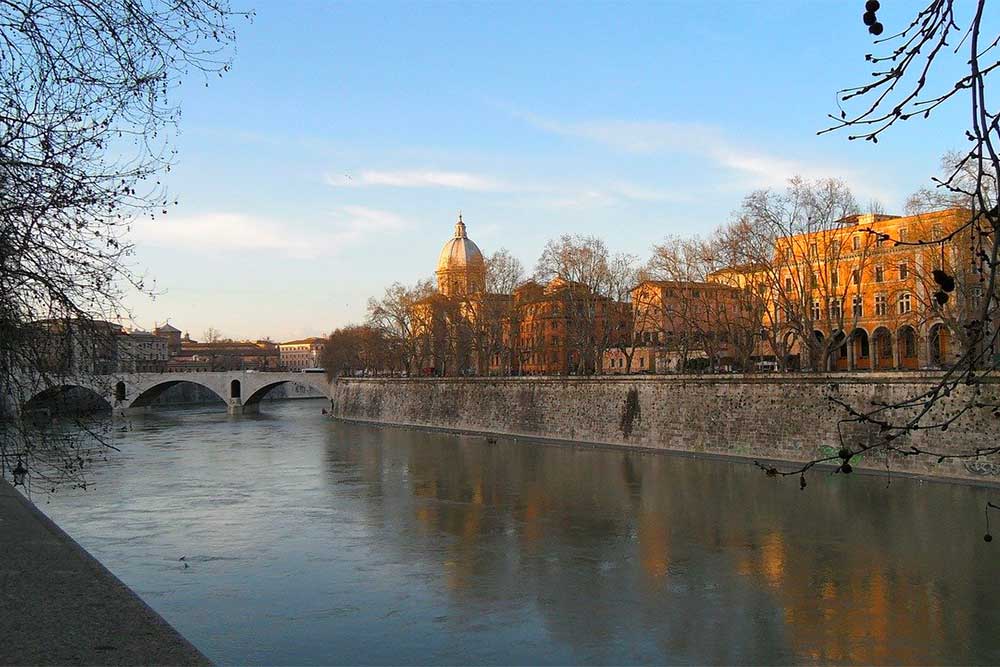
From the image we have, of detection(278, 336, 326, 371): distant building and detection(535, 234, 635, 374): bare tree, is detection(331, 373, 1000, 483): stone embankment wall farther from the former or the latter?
detection(278, 336, 326, 371): distant building

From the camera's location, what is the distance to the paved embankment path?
6562 millimetres

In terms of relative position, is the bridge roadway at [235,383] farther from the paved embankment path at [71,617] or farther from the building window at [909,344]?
the paved embankment path at [71,617]

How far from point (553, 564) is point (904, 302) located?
27923mm

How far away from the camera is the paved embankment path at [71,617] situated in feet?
21.5

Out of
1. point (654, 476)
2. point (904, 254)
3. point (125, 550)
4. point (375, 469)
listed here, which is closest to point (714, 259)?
point (904, 254)

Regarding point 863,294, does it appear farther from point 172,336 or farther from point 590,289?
point 172,336

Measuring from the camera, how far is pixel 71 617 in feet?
24.6

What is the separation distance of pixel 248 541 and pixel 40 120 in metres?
10.1

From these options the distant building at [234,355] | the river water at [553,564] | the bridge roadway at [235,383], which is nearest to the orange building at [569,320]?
the river water at [553,564]

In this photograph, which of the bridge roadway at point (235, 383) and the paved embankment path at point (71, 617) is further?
the bridge roadway at point (235, 383)

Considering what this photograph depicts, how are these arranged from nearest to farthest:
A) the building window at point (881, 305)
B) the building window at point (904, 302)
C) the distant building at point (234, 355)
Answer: the building window at point (904, 302), the building window at point (881, 305), the distant building at point (234, 355)

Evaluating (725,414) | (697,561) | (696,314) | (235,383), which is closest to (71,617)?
(697,561)

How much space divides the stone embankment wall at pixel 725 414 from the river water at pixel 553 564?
1.41 metres

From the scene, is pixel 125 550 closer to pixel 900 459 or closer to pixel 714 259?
pixel 900 459
